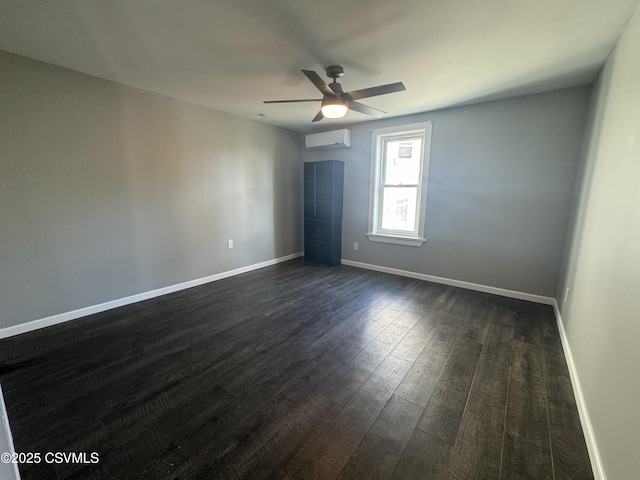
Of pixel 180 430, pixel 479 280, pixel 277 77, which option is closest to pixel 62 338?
pixel 180 430

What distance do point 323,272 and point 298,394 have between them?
263cm

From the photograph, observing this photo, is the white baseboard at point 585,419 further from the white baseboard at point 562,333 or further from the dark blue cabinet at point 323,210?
the dark blue cabinet at point 323,210

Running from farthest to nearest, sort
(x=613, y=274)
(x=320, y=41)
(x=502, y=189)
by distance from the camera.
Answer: (x=502, y=189)
(x=320, y=41)
(x=613, y=274)

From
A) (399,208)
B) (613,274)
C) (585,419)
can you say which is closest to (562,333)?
(585,419)

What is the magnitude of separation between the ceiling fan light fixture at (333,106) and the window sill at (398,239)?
2214 mm

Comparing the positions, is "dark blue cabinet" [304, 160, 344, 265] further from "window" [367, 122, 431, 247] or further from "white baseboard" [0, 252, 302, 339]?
"white baseboard" [0, 252, 302, 339]

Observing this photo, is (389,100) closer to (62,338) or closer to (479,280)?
(479,280)

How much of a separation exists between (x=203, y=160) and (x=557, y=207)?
4309 mm

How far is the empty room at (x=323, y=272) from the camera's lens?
52.7 inches

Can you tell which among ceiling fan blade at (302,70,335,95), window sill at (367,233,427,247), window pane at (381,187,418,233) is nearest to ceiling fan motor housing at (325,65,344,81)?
ceiling fan blade at (302,70,335,95)

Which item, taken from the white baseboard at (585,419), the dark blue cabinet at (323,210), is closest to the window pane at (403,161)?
the dark blue cabinet at (323,210)

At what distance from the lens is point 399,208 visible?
163 inches

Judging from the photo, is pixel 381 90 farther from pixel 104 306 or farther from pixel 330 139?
pixel 104 306

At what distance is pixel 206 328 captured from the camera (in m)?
2.50
